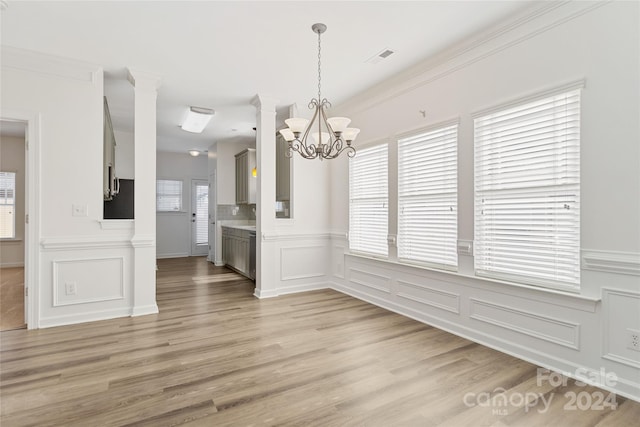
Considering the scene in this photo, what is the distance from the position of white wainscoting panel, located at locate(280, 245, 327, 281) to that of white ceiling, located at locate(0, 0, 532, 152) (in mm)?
2365

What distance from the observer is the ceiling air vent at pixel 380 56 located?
3.44 meters

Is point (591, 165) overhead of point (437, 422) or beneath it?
overhead

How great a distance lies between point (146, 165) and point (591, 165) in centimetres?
438

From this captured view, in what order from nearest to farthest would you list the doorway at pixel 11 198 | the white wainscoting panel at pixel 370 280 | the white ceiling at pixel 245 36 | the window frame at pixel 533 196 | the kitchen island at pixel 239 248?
1. the window frame at pixel 533 196
2. the white ceiling at pixel 245 36
3. the white wainscoting panel at pixel 370 280
4. the kitchen island at pixel 239 248
5. the doorway at pixel 11 198

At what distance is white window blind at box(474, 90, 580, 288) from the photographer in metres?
2.54

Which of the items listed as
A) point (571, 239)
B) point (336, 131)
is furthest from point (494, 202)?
point (336, 131)

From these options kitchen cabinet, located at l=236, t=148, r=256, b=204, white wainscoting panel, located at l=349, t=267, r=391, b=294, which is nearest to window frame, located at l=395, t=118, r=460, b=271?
white wainscoting panel, located at l=349, t=267, r=391, b=294

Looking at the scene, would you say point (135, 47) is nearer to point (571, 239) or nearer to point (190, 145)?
point (571, 239)

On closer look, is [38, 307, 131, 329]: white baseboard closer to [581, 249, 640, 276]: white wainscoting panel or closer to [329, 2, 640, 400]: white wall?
[329, 2, 640, 400]: white wall

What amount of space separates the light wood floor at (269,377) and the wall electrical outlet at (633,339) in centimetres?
35

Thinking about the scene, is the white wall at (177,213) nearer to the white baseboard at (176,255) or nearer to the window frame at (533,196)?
the white baseboard at (176,255)

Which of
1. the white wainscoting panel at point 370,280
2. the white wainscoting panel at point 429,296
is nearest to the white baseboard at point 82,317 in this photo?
the white wainscoting panel at point 370,280

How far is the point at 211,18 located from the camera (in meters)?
2.88

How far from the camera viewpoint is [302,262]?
518cm
